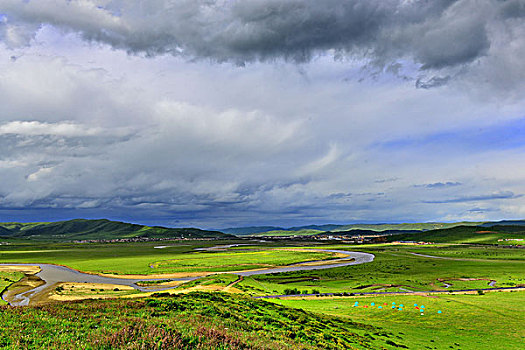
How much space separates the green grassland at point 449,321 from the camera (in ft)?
104

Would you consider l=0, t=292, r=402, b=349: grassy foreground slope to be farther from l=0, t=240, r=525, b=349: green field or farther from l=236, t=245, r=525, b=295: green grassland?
l=236, t=245, r=525, b=295: green grassland

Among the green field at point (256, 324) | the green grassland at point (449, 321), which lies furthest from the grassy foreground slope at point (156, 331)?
the green grassland at point (449, 321)

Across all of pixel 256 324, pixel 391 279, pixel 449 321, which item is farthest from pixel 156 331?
pixel 391 279

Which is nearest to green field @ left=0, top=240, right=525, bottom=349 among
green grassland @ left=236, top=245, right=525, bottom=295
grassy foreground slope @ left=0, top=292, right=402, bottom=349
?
grassy foreground slope @ left=0, top=292, right=402, bottom=349

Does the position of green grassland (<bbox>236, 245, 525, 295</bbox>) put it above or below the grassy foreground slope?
below

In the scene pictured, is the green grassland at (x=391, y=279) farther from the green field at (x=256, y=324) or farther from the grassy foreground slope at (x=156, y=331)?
the grassy foreground slope at (x=156, y=331)

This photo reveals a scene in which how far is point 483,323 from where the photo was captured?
38.9m

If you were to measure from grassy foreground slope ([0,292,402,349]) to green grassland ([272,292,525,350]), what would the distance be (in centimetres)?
507

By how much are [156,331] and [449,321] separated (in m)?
37.7

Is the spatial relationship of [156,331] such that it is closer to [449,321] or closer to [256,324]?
[256,324]

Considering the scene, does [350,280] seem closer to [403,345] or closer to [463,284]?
[463,284]

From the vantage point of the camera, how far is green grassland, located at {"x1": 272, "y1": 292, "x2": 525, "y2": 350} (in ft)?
104

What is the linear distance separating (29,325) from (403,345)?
2770cm

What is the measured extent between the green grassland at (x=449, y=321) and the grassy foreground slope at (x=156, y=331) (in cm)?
507
